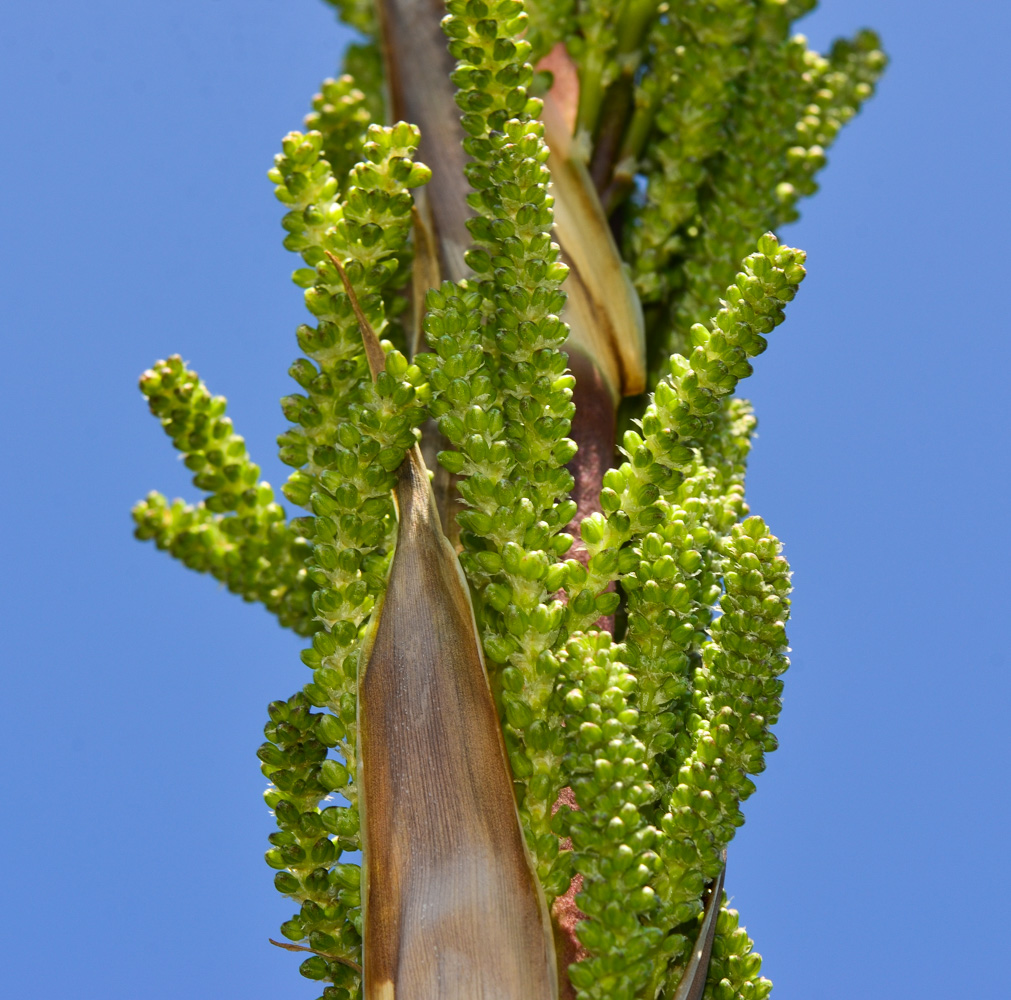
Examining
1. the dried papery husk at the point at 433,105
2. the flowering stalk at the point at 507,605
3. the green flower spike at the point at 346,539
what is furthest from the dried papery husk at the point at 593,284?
the green flower spike at the point at 346,539

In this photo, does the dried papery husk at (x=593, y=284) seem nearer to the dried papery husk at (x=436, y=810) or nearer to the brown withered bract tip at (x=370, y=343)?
the brown withered bract tip at (x=370, y=343)

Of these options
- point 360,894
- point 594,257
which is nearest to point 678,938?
point 360,894

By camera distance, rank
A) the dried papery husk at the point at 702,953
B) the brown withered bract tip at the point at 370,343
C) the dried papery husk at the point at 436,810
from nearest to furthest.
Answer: the dried papery husk at the point at 436,810 → the dried papery husk at the point at 702,953 → the brown withered bract tip at the point at 370,343

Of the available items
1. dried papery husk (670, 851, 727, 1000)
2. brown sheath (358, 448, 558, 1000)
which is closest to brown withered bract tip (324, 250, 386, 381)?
brown sheath (358, 448, 558, 1000)

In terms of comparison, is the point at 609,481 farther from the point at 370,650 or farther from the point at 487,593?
the point at 370,650

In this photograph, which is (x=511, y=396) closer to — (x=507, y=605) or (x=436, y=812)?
(x=507, y=605)

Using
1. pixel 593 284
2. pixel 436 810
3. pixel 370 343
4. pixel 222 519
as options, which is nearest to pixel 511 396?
pixel 370 343

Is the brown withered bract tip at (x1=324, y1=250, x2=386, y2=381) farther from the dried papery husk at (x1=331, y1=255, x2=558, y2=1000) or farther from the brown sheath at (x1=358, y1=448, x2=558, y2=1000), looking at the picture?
the brown sheath at (x1=358, y1=448, x2=558, y2=1000)
